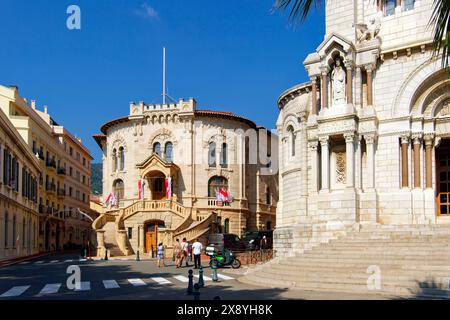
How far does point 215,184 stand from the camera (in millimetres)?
53625

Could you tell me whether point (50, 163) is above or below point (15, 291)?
above

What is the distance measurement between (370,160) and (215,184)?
3031cm

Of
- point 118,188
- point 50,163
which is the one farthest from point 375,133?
point 50,163

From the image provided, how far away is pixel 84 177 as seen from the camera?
84.0 metres

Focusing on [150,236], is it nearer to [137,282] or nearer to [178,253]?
[178,253]

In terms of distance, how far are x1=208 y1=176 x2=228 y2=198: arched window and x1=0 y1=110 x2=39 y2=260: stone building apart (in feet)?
55.4

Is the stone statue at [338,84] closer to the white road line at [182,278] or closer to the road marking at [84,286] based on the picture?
the white road line at [182,278]

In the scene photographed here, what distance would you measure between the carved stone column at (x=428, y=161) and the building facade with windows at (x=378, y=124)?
1.6 inches

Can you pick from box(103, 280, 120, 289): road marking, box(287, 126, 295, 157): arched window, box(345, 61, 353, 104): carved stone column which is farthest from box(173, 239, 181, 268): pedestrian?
box(345, 61, 353, 104): carved stone column

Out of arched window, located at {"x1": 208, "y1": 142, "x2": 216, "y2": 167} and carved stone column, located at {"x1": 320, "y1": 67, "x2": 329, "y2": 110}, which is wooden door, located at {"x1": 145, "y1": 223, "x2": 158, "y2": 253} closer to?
arched window, located at {"x1": 208, "y1": 142, "x2": 216, "y2": 167}

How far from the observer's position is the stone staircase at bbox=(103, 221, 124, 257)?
46.1 m

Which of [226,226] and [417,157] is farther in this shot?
[226,226]
